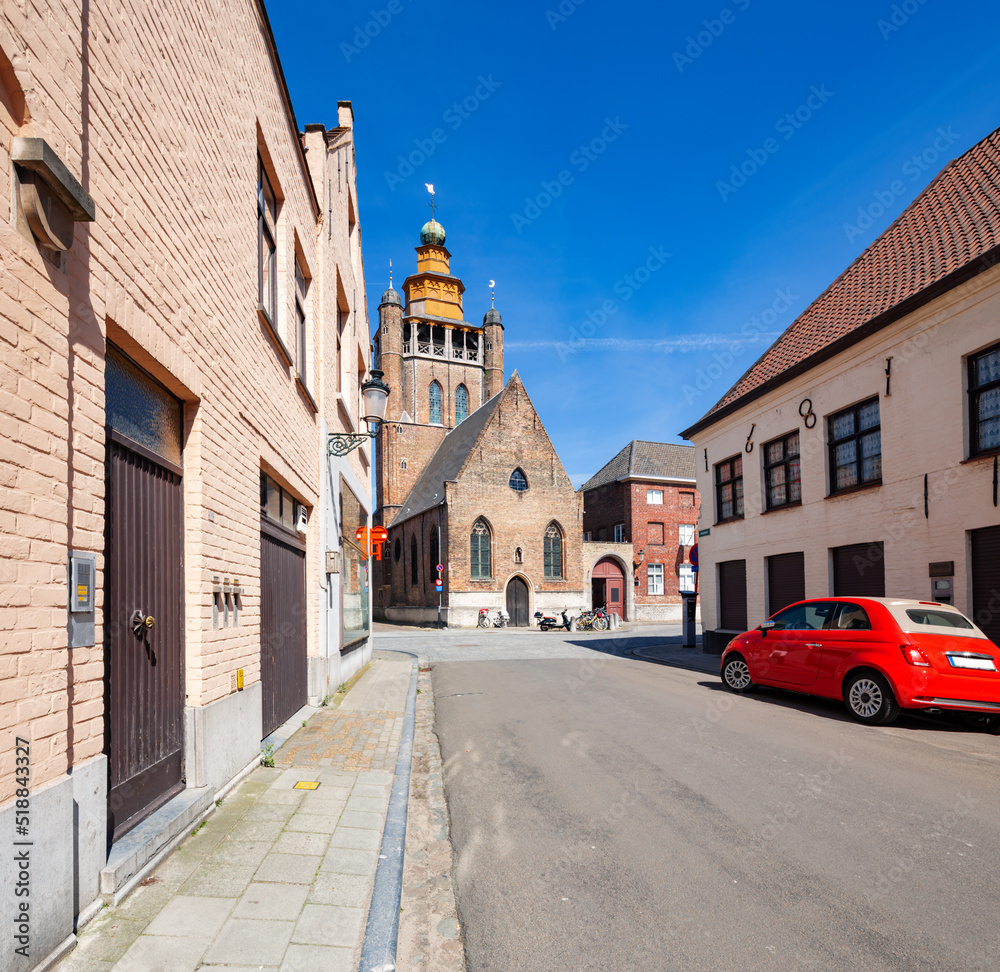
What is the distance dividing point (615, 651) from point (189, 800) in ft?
54.3

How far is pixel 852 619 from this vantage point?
9.03 m

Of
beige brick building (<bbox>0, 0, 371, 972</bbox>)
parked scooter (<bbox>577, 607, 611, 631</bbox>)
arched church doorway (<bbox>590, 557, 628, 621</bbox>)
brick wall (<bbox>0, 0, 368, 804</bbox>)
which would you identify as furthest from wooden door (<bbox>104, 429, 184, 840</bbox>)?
arched church doorway (<bbox>590, 557, 628, 621</bbox>)

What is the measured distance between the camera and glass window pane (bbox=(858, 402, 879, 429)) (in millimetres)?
13280

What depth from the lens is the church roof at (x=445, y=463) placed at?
4053cm

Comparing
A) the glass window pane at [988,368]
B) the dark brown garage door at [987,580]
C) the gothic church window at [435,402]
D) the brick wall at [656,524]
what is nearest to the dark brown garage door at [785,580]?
the dark brown garage door at [987,580]

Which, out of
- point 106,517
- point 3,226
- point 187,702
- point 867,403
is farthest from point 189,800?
point 867,403

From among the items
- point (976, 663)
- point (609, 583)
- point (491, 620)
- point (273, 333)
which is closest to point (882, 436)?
point (976, 663)

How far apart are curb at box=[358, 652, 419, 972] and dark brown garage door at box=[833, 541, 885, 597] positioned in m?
10.4

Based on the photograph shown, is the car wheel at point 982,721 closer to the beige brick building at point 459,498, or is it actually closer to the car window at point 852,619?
Answer: the car window at point 852,619

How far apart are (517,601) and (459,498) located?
6535 mm

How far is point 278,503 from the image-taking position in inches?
329

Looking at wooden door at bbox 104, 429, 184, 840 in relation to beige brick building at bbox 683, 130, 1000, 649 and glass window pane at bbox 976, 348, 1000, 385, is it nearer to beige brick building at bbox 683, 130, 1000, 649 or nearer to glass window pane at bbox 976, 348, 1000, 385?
beige brick building at bbox 683, 130, 1000, 649

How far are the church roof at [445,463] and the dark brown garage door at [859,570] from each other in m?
26.1

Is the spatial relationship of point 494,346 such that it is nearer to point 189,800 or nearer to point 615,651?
point 615,651
